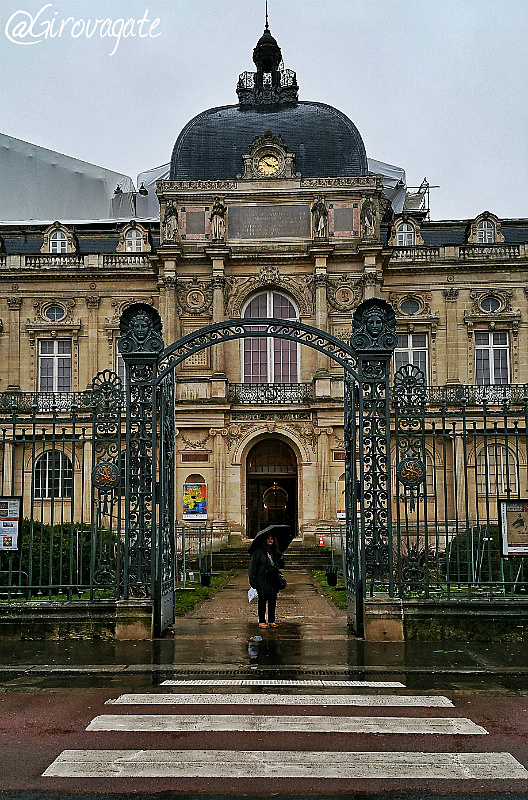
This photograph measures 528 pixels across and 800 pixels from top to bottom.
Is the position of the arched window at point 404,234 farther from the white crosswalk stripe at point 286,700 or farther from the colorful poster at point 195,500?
the white crosswalk stripe at point 286,700

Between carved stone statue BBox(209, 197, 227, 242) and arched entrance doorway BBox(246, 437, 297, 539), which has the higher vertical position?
carved stone statue BBox(209, 197, 227, 242)

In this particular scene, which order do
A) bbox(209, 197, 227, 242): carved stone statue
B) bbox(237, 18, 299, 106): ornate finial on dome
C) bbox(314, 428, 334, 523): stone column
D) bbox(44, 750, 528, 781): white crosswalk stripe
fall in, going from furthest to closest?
bbox(237, 18, 299, 106): ornate finial on dome → bbox(209, 197, 227, 242): carved stone statue → bbox(314, 428, 334, 523): stone column → bbox(44, 750, 528, 781): white crosswalk stripe

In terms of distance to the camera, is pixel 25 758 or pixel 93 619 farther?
pixel 93 619

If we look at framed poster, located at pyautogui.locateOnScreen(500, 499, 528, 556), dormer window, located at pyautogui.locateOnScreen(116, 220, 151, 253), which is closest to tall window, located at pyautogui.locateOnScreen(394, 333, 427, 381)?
dormer window, located at pyautogui.locateOnScreen(116, 220, 151, 253)

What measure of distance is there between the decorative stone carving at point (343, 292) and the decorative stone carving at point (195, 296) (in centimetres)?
467

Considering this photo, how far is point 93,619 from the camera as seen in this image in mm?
12164

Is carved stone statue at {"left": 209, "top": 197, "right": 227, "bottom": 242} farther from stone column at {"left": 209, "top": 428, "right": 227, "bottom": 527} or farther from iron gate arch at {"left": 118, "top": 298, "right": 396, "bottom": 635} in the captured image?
iron gate arch at {"left": 118, "top": 298, "right": 396, "bottom": 635}

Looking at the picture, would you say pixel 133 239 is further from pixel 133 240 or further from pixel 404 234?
pixel 404 234

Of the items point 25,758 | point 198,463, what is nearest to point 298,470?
point 198,463

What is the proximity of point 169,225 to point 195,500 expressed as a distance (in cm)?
1068

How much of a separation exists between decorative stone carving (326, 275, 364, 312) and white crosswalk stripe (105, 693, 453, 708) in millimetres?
27261

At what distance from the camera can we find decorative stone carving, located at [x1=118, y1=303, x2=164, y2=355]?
12.8 meters

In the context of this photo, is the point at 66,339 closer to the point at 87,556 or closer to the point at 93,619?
the point at 87,556

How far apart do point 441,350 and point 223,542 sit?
11395 mm
